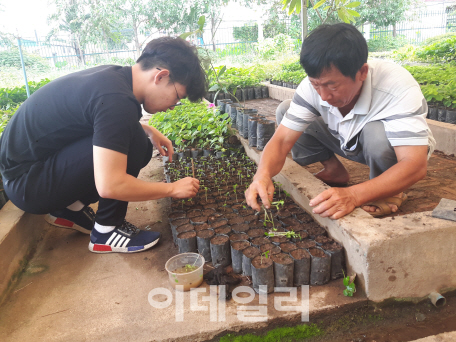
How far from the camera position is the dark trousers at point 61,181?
188 cm

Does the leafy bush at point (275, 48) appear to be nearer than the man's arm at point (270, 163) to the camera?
No

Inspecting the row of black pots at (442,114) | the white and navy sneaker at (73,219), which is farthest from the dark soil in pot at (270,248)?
the row of black pots at (442,114)

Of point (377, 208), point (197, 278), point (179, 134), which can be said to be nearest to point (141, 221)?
point (197, 278)

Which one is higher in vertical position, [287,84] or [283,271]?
[287,84]

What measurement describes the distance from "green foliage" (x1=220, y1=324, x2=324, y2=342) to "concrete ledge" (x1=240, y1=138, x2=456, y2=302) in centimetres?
29

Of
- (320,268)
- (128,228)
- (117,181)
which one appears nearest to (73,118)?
(117,181)

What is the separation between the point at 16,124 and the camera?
6.03ft

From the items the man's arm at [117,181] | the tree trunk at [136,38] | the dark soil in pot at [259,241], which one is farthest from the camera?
the tree trunk at [136,38]

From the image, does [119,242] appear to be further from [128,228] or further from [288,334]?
[288,334]

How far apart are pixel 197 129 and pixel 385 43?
18950 mm

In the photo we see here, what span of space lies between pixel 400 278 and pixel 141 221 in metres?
1.66

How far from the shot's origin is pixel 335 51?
1577 millimetres

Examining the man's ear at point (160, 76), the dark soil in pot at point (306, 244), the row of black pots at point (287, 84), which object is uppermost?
the man's ear at point (160, 76)

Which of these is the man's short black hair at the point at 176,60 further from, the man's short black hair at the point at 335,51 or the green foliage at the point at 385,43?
the green foliage at the point at 385,43
